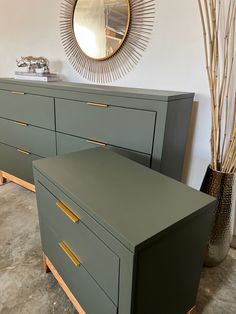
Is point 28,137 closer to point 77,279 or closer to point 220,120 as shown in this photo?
point 77,279

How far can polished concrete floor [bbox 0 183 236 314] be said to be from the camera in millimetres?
1119

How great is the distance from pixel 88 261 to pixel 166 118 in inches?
29.9

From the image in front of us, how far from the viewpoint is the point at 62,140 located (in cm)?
166

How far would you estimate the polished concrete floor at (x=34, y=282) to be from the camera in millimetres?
1119

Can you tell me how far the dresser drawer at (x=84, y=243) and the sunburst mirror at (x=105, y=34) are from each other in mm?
1153

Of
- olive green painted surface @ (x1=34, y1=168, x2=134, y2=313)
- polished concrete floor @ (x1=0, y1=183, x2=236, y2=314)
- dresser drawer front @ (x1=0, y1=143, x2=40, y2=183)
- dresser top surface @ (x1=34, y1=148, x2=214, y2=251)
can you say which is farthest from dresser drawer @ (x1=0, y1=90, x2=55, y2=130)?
olive green painted surface @ (x1=34, y1=168, x2=134, y2=313)

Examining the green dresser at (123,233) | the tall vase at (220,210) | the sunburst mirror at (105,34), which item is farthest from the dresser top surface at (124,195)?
the sunburst mirror at (105,34)

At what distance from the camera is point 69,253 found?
95 cm

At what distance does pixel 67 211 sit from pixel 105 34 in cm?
141

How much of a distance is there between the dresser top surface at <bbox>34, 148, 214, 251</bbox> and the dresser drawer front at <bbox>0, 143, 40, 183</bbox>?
96cm

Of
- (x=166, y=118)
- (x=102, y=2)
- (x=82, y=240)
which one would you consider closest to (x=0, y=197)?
(x=82, y=240)

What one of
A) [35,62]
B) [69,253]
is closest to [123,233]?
[69,253]

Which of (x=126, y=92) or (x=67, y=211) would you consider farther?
(x=126, y=92)

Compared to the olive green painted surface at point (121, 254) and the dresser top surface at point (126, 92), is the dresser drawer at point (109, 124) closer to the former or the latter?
the dresser top surface at point (126, 92)
